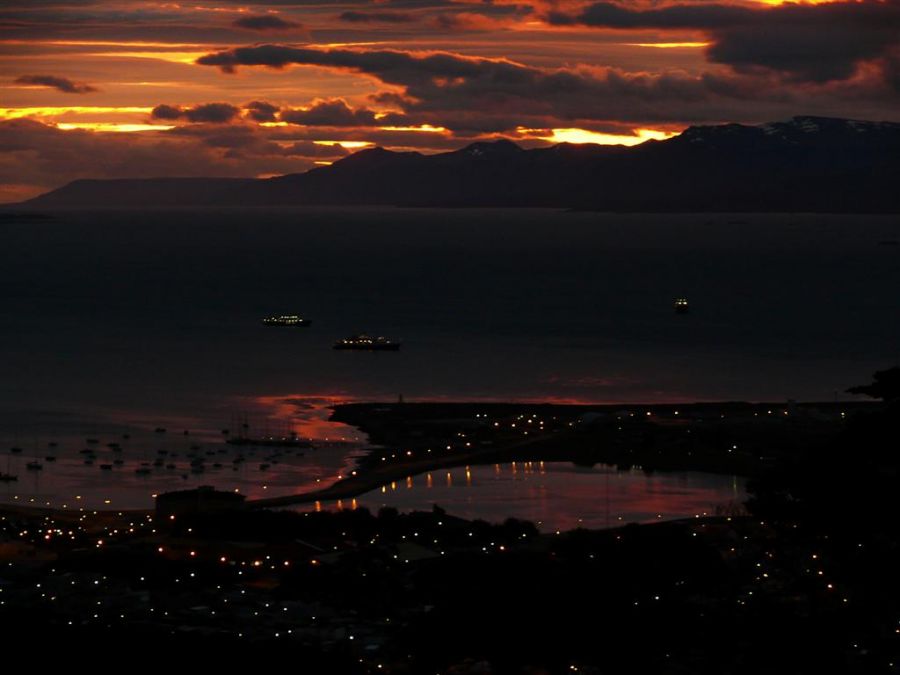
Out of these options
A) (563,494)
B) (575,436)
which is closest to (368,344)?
(575,436)

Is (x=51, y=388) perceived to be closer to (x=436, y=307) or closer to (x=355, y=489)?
(x=355, y=489)

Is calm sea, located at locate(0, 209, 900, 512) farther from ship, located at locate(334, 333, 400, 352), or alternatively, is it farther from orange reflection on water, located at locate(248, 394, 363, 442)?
ship, located at locate(334, 333, 400, 352)

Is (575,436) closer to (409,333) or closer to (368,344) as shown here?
(368,344)

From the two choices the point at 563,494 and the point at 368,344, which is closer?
the point at 563,494

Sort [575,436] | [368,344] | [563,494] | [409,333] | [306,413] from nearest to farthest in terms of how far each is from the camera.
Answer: [563,494] → [575,436] → [306,413] → [368,344] → [409,333]

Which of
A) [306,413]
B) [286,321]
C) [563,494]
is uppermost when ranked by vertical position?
[563,494]

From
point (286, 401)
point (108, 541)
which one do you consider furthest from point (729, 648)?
point (286, 401)

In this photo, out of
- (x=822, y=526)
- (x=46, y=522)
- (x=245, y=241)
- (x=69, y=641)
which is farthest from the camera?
(x=245, y=241)

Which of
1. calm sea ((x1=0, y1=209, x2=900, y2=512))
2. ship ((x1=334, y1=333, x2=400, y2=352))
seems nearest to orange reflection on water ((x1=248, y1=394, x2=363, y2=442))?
calm sea ((x1=0, y1=209, x2=900, y2=512))

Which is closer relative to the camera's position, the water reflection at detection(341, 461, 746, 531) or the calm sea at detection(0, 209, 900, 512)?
the water reflection at detection(341, 461, 746, 531)
